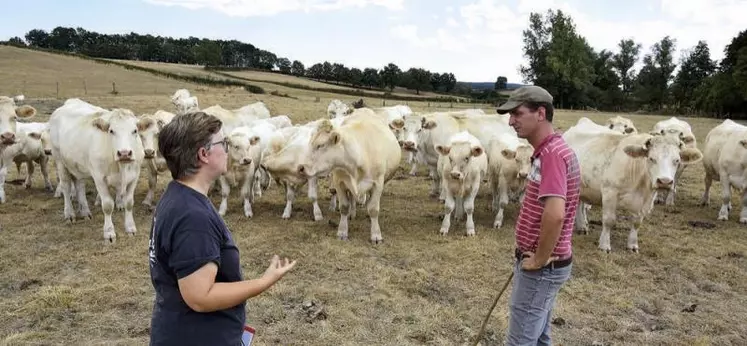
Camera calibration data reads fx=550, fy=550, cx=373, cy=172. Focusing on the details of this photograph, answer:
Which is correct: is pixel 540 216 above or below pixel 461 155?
above

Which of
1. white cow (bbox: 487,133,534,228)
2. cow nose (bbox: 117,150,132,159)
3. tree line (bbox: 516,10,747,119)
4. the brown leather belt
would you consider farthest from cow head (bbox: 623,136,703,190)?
tree line (bbox: 516,10,747,119)

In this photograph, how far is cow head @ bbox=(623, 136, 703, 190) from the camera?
7.64m

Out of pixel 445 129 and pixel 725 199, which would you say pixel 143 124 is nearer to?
pixel 445 129

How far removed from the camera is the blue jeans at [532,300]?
11.1 ft

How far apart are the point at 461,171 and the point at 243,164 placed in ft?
12.7

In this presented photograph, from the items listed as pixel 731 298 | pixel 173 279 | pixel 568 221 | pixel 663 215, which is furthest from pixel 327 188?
pixel 173 279

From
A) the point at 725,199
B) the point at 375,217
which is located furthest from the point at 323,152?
the point at 725,199

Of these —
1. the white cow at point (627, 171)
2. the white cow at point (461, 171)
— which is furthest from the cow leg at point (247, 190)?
the white cow at point (627, 171)

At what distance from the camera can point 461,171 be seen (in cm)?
900

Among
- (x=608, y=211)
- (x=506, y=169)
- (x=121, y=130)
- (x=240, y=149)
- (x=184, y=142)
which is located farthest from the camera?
(x=240, y=149)

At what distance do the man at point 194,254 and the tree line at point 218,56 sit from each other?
223 ft

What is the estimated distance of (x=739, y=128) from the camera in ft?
38.6

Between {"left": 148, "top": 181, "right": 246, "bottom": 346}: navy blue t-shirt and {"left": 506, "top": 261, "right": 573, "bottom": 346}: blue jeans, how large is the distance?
5.82 feet

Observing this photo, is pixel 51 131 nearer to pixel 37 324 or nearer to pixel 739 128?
pixel 37 324
